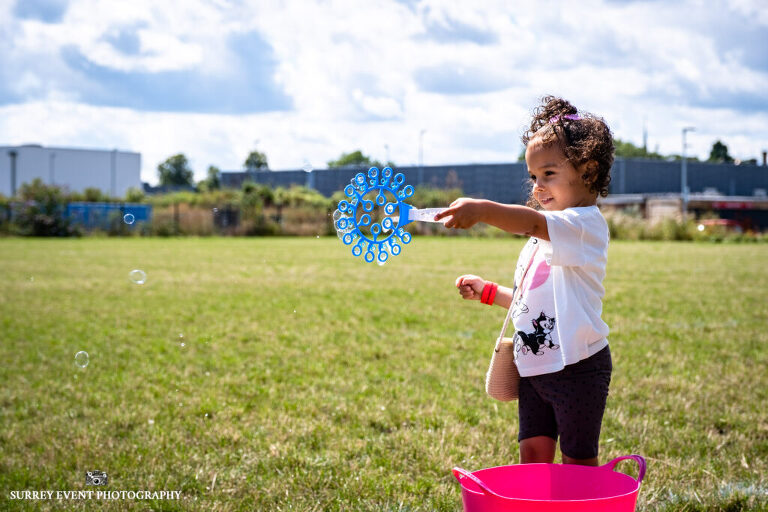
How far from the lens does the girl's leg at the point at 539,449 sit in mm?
2395

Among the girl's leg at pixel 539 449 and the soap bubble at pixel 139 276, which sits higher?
the soap bubble at pixel 139 276

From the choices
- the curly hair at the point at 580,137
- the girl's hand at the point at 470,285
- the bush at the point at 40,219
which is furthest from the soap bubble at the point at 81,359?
the bush at the point at 40,219

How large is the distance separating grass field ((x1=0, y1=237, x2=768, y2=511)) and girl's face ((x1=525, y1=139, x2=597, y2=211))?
1232mm

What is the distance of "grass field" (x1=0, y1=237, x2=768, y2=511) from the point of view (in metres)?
3.01

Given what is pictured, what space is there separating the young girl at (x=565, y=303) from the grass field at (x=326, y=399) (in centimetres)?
63

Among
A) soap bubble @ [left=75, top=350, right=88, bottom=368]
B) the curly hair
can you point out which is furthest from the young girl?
soap bubble @ [left=75, top=350, right=88, bottom=368]

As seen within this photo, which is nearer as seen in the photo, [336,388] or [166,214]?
[336,388]

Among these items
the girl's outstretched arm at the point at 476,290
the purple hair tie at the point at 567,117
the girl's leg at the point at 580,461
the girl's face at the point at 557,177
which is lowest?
the girl's leg at the point at 580,461

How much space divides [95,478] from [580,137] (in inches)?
90.8

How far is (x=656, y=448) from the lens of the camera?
339 cm

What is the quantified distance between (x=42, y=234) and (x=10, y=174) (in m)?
29.0

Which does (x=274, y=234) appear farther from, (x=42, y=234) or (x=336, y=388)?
(x=336, y=388)

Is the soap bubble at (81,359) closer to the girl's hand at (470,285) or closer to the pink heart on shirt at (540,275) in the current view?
the girl's hand at (470,285)

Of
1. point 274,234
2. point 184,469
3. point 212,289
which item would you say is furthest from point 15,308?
point 274,234
